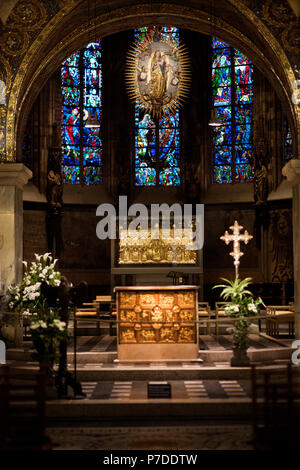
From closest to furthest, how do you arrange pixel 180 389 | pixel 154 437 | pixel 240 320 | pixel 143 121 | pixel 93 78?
pixel 154 437
pixel 180 389
pixel 240 320
pixel 93 78
pixel 143 121

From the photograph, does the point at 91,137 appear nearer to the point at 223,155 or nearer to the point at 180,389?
the point at 223,155

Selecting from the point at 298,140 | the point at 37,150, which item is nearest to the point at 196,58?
the point at 37,150

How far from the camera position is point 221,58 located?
68.8ft

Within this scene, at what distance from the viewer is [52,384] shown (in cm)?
850

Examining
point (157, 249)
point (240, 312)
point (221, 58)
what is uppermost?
point (221, 58)

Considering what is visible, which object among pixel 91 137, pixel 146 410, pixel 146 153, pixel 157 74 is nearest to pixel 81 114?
pixel 91 137

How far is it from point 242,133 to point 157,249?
17.8 ft

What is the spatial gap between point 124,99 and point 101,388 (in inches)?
536

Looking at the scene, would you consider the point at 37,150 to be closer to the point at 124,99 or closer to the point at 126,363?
the point at 124,99

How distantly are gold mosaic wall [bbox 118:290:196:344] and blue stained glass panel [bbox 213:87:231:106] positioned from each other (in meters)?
11.5

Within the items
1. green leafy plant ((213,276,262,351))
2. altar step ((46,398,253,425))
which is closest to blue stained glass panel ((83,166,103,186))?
green leafy plant ((213,276,262,351))

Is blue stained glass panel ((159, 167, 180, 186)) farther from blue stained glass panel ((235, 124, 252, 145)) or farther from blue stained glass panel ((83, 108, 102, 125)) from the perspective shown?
blue stained glass panel ((83, 108, 102, 125))

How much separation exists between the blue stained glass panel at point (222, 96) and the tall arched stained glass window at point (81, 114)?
11.8 ft

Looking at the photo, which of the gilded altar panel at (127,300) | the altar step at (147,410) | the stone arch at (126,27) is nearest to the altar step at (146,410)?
the altar step at (147,410)
